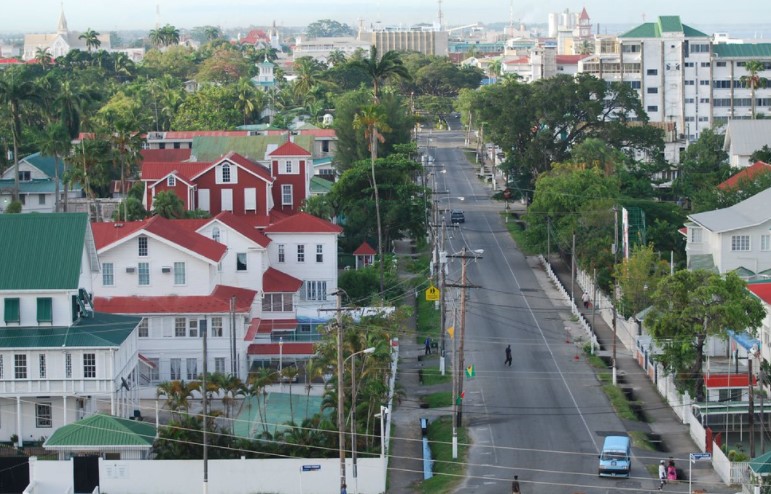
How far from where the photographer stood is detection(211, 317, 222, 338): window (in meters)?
80.7

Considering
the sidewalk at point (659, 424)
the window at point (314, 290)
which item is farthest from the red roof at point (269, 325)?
the sidewalk at point (659, 424)

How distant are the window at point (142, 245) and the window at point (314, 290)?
1335 cm

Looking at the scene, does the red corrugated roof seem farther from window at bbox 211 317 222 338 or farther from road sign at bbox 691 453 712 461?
road sign at bbox 691 453 712 461

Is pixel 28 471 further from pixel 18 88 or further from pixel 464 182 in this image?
pixel 464 182

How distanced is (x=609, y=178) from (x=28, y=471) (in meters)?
63.6

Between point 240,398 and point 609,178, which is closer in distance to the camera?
point 240,398

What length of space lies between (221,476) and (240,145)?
79520 millimetres

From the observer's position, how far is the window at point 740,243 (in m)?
94.5

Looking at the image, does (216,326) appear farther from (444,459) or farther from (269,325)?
(444,459)

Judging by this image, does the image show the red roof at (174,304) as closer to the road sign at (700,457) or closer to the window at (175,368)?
the window at (175,368)

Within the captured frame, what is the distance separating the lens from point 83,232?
241 ft

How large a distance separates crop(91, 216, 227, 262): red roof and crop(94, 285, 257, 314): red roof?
2.22 metres

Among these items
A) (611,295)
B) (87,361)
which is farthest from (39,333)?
(611,295)

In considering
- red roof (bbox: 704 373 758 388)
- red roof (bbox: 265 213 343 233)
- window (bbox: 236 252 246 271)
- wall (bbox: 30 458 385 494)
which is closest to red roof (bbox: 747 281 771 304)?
red roof (bbox: 704 373 758 388)
